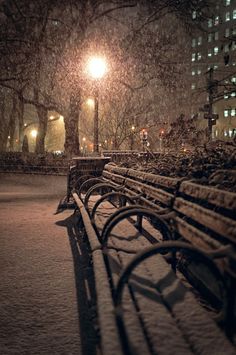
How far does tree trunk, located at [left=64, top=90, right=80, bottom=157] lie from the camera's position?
71.9 feet

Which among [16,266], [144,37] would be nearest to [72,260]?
[16,266]

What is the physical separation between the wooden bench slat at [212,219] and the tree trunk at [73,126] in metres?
18.9

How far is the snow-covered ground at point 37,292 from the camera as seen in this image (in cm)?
273


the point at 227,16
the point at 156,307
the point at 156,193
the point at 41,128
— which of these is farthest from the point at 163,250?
the point at 227,16

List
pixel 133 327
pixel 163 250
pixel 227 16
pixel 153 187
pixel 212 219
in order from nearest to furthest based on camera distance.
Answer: pixel 133 327, pixel 163 250, pixel 212 219, pixel 153 187, pixel 227 16

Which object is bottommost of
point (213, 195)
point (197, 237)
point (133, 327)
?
point (133, 327)

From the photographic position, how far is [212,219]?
2.62 metres

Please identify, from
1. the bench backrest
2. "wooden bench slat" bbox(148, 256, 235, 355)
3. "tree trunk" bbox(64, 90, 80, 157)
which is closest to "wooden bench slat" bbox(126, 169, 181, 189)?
the bench backrest

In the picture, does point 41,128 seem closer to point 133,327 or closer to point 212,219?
point 212,219

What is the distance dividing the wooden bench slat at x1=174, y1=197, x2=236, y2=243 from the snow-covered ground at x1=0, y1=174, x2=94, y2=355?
1.18 m

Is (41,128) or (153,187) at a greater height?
(41,128)

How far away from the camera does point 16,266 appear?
4488mm

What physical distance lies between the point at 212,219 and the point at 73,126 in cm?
2088

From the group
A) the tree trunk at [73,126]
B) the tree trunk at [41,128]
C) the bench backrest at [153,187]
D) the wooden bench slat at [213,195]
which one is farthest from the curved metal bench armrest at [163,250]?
the tree trunk at [41,128]
